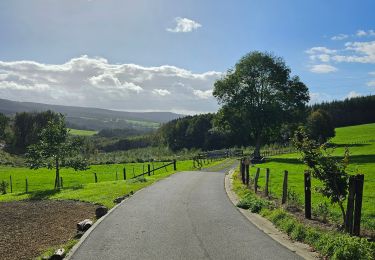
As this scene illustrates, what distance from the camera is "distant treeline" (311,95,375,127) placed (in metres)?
159

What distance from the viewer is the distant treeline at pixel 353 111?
159m

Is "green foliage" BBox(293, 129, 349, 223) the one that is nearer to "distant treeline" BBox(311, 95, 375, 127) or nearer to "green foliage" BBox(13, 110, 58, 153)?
"green foliage" BBox(13, 110, 58, 153)

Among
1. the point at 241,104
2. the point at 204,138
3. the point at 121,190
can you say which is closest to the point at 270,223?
the point at 121,190

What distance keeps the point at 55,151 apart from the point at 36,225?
2154 centimetres

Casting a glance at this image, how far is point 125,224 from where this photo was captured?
15273mm

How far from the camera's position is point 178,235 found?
1311 centimetres

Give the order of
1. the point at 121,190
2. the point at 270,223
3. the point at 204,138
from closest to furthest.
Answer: the point at 270,223, the point at 121,190, the point at 204,138

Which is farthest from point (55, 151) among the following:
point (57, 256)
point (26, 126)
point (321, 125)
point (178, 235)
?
point (26, 126)

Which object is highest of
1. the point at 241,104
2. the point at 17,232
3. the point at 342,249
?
the point at 241,104

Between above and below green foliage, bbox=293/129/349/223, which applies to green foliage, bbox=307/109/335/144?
above

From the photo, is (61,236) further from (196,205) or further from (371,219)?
(371,219)

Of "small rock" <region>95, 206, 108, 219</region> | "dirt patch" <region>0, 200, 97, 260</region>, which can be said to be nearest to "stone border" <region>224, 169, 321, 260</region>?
"small rock" <region>95, 206, 108, 219</region>

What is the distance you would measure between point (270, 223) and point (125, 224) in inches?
207

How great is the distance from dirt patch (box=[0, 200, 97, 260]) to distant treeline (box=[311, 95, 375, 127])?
486 feet
